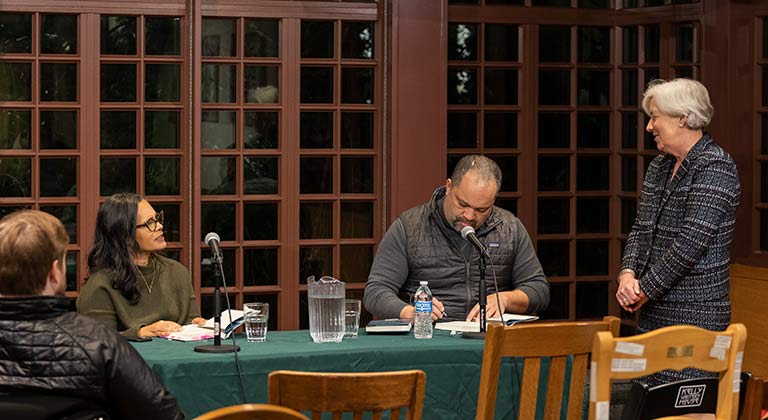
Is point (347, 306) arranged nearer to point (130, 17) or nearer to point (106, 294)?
point (106, 294)

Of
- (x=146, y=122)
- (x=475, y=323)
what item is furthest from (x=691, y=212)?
(x=146, y=122)

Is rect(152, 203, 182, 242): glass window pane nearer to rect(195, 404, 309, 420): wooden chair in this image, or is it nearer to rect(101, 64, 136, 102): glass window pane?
rect(101, 64, 136, 102): glass window pane

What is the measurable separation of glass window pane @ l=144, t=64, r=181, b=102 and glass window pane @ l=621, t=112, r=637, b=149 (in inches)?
93.4

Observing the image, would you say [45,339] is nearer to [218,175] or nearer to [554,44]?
[218,175]

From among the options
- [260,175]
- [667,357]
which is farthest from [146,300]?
[667,357]

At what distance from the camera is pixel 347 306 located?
161 inches

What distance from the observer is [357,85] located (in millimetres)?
6215

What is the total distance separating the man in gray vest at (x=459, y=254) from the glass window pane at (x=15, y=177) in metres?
2.10

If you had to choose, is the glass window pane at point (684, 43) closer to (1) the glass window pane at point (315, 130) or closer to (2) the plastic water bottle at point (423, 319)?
(1) the glass window pane at point (315, 130)

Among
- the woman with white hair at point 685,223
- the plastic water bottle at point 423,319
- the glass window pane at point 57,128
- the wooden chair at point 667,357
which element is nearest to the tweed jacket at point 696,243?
the woman with white hair at point 685,223

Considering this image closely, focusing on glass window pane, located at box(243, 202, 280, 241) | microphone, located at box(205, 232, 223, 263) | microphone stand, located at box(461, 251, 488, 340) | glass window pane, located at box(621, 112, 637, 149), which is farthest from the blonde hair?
glass window pane, located at box(243, 202, 280, 241)

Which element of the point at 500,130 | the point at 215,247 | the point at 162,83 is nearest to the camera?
the point at 215,247

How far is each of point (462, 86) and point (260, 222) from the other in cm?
128

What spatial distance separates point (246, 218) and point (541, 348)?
309 centimetres
